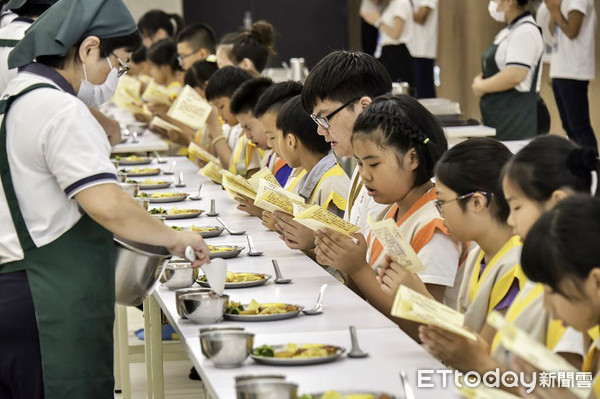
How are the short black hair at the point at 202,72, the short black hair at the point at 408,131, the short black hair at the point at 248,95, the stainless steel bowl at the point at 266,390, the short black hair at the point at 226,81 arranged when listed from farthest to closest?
the short black hair at the point at 202,72 < the short black hair at the point at 226,81 < the short black hair at the point at 248,95 < the short black hair at the point at 408,131 < the stainless steel bowl at the point at 266,390

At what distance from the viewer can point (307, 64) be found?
13.6 metres

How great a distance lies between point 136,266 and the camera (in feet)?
8.84

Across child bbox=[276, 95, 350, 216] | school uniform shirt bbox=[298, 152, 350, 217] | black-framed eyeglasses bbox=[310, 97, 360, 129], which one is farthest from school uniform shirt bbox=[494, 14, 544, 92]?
black-framed eyeglasses bbox=[310, 97, 360, 129]

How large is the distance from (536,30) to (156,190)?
2424mm

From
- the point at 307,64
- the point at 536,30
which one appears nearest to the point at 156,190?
the point at 536,30

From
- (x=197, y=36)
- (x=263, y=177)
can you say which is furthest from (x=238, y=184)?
(x=197, y=36)

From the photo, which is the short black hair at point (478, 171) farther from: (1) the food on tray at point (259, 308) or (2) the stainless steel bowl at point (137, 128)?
(2) the stainless steel bowl at point (137, 128)

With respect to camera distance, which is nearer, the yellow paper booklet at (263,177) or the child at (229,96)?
the yellow paper booklet at (263,177)

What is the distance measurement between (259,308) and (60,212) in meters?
0.57

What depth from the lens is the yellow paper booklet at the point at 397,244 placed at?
2455mm

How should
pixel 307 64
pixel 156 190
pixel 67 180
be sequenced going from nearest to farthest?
pixel 67 180 < pixel 156 190 < pixel 307 64

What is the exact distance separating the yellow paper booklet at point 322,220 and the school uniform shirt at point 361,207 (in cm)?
38

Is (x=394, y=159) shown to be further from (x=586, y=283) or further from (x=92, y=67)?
(x=586, y=283)

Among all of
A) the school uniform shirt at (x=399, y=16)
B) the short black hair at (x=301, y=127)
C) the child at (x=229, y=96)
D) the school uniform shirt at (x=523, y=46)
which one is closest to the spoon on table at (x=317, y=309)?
the short black hair at (x=301, y=127)
